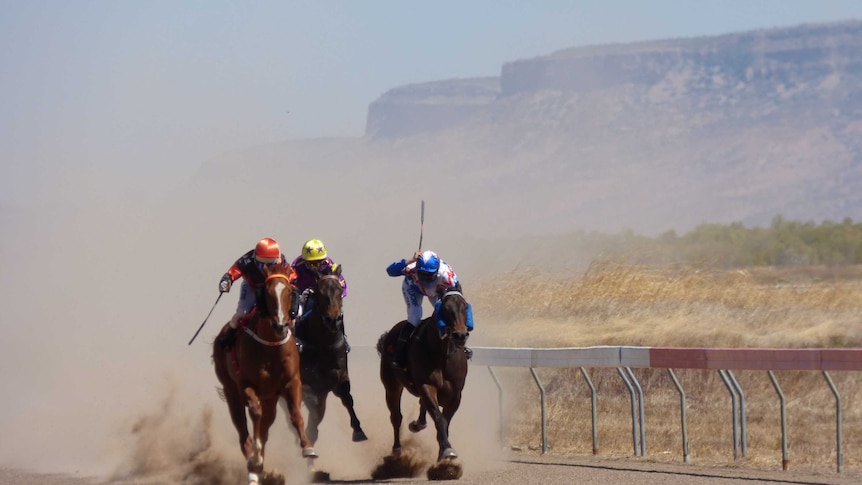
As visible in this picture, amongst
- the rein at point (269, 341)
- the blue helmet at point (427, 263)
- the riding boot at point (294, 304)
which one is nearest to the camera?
the rein at point (269, 341)

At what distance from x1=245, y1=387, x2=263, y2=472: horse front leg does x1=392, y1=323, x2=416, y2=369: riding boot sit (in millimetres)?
2302

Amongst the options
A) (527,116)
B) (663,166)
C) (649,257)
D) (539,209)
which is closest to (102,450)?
(649,257)

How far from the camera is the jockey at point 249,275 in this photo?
45.8 feet

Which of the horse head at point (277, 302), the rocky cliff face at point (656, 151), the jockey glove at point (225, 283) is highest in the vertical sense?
the rocky cliff face at point (656, 151)

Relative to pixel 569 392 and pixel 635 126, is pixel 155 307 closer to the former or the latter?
pixel 569 392

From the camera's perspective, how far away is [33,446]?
1894 cm

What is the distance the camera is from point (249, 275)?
1427 cm

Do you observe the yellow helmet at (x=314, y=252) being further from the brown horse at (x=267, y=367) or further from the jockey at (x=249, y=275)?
the brown horse at (x=267, y=367)

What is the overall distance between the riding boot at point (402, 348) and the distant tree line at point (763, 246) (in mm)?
26986

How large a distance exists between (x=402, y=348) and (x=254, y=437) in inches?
107

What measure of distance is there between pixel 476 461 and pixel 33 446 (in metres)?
6.40

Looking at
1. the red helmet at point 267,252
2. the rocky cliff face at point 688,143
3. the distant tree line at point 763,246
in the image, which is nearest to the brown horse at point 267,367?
the red helmet at point 267,252

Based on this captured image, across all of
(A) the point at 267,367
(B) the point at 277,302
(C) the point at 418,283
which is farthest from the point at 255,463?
(C) the point at 418,283

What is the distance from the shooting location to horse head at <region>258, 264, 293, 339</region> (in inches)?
511
